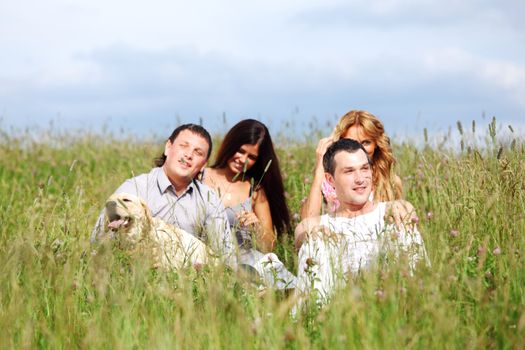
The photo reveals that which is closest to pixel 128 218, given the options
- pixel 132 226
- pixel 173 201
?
pixel 132 226

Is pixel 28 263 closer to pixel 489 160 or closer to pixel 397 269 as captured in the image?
pixel 397 269

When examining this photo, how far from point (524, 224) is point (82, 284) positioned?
2.59m

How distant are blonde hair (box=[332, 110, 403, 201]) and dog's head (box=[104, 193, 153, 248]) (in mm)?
1963

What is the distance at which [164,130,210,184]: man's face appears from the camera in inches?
218

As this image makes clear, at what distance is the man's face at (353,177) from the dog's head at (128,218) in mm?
1246

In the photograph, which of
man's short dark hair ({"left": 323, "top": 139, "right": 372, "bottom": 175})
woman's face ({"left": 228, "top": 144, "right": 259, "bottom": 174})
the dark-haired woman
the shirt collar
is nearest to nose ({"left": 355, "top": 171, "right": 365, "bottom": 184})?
man's short dark hair ({"left": 323, "top": 139, "right": 372, "bottom": 175})

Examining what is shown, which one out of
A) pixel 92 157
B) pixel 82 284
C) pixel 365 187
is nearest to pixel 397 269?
pixel 365 187

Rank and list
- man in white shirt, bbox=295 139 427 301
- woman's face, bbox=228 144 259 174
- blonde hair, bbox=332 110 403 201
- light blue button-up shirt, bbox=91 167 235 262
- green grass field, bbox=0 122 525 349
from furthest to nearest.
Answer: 1. woman's face, bbox=228 144 259 174
2. blonde hair, bbox=332 110 403 201
3. light blue button-up shirt, bbox=91 167 235 262
4. man in white shirt, bbox=295 139 427 301
5. green grass field, bbox=0 122 525 349

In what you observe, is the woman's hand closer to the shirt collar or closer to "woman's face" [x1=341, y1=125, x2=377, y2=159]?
the shirt collar

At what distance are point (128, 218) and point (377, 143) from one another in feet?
7.70

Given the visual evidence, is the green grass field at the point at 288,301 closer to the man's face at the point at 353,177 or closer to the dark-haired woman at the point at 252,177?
the man's face at the point at 353,177

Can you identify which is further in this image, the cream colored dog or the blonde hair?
the blonde hair

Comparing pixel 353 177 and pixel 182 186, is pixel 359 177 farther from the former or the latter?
pixel 182 186

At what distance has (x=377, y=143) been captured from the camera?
6.06 meters
